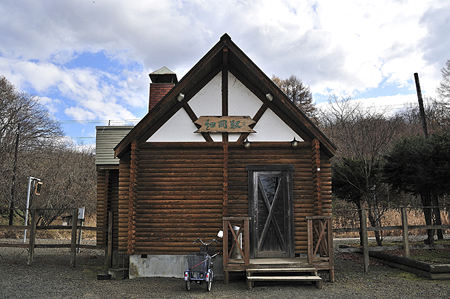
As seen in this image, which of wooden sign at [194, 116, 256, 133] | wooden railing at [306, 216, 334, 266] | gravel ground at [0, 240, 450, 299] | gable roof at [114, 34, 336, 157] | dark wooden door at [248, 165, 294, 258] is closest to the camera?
gravel ground at [0, 240, 450, 299]

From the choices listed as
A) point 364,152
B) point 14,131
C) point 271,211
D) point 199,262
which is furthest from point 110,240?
point 14,131

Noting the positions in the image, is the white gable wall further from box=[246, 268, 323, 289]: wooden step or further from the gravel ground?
the gravel ground

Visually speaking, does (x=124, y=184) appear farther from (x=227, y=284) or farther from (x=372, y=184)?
(x=372, y=184)

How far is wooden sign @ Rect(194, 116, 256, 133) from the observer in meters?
9.21

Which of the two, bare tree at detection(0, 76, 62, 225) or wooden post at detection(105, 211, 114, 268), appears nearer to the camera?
wooden post at detection(105, 211, 114, 268)

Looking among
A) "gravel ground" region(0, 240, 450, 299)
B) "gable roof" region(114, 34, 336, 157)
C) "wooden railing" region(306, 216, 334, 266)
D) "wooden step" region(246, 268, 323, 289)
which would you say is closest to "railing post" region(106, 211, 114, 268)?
"gravel ground" region(0, 240, 450, 299)

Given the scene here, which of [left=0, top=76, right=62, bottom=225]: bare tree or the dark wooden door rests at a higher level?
[left=0, top=76, right=62, bottom=225]: bare tree

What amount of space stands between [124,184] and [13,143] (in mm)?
22069

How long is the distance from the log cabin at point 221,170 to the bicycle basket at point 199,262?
4.40ft

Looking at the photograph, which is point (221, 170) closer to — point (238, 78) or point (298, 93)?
point (238, 78)

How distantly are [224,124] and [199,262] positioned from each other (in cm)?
372

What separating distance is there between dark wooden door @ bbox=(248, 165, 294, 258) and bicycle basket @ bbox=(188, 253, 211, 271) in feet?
6.21

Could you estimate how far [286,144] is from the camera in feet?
30.4

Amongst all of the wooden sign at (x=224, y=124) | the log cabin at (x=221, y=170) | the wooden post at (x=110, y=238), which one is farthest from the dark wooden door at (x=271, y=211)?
the wooden post at (x=110, y=238)
